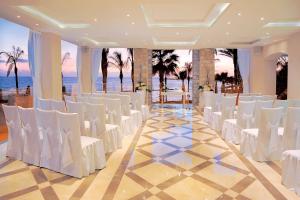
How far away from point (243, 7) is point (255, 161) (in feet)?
9.89

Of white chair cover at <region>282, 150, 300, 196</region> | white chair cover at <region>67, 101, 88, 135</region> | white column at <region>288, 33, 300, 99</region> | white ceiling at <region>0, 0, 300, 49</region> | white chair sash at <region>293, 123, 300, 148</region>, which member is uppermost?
white ceiling at <region>0, 0, 300, 49</region>

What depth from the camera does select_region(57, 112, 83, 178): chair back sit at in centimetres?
355

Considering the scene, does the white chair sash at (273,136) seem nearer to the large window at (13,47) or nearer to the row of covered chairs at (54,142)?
the row of covered chairs at (54,142)

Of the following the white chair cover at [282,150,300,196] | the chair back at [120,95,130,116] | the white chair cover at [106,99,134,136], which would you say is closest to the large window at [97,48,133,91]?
the chair back at [120,95,130,116]

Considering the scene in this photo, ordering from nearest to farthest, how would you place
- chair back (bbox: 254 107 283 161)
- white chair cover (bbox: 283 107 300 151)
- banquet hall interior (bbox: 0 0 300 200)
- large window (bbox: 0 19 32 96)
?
banquet hall interior (bbox: 0 0 300 200)
white chair cover (bbox: 283 107 300 151)
chair back (bbox: 254 107 283 161)
large window (bbox: 0 19 32 96)

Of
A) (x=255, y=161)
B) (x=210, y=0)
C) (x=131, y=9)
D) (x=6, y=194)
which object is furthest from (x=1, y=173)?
(x=210, y=0)

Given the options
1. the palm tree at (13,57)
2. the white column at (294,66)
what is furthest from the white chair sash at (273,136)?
the palm tree at (13,57)

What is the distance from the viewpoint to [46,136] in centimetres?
385

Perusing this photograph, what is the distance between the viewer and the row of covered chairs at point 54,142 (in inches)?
142

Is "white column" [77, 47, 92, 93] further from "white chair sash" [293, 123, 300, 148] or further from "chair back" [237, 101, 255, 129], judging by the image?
"white chair sash" [293, 123, 300, 148]

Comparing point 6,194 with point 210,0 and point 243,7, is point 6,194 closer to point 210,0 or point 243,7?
point 210,0

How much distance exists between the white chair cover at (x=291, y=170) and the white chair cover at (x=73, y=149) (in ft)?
8.99

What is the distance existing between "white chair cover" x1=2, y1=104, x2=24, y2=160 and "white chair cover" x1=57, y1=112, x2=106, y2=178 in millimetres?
1036

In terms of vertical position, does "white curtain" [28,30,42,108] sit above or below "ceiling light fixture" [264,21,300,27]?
below
